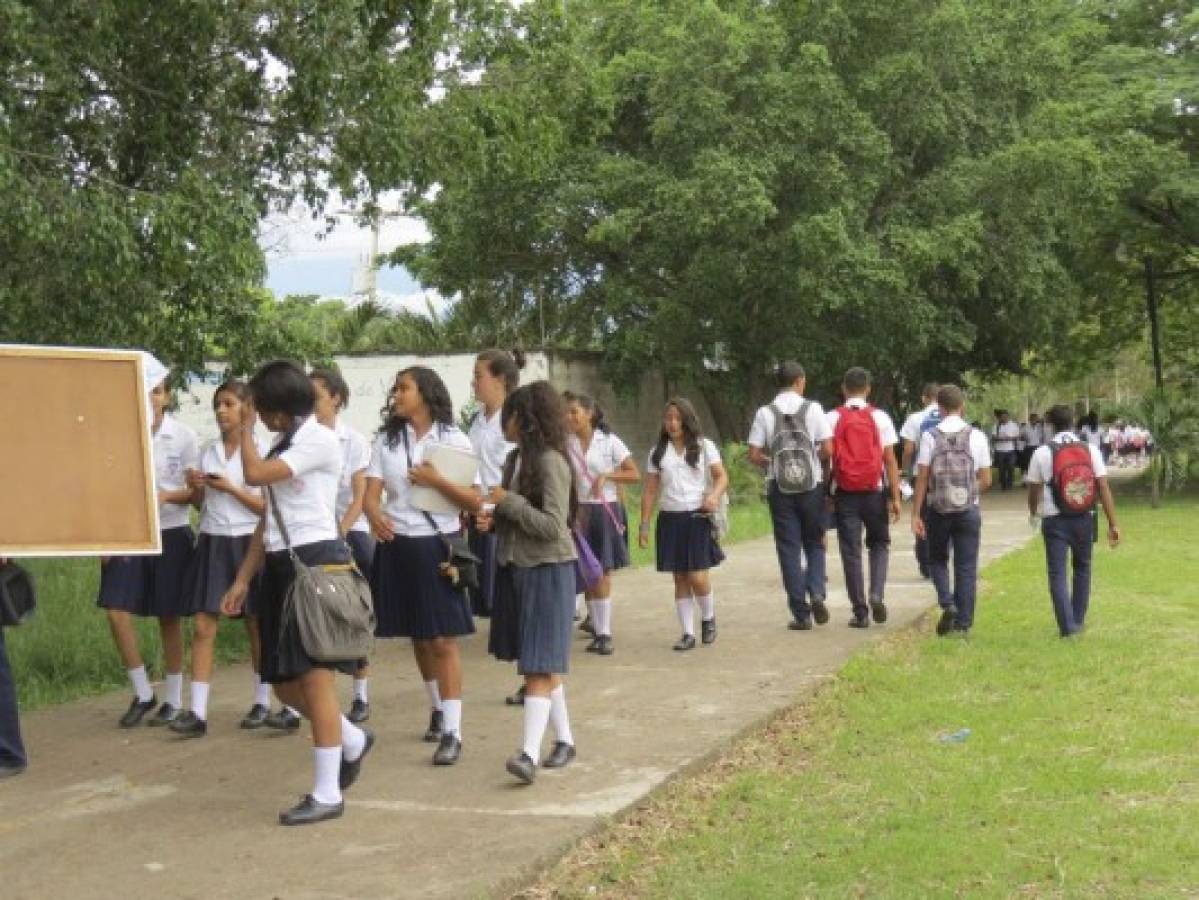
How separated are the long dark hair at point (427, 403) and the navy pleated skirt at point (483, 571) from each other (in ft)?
6.57

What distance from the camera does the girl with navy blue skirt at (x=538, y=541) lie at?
6.29m

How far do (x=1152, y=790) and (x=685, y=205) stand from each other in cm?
1754

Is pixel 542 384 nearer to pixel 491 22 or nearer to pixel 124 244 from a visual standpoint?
pixel 124 244

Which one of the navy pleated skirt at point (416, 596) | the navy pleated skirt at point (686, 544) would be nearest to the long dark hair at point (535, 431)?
the navy pleated skirt at point (416, 596)

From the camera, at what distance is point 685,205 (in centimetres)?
2277

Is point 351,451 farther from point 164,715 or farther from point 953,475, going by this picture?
point 953,475

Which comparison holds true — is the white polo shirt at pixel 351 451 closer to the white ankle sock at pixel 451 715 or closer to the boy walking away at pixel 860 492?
the white ankle sock at pixel 451 715

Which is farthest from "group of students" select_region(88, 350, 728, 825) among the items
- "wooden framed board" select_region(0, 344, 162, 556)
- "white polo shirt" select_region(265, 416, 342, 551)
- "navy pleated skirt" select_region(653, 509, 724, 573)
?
"navy pleated skirt" select_region(653, 509, 724, 573)

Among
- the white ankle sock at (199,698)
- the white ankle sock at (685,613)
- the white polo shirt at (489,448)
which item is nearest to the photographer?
the white ankle sock at (199,698)

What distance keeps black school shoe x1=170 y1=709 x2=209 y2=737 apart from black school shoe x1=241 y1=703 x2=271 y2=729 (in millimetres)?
255

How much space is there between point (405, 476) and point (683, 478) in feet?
11.2

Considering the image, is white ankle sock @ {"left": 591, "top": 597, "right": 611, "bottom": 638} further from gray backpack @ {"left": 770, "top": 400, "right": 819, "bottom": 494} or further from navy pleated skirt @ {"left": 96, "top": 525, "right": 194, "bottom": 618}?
navy pleated skirt @ {"left": 96, "top": 525, "right": 194, "bottom": 618}

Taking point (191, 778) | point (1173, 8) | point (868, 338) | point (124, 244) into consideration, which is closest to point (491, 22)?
point (124, 244)

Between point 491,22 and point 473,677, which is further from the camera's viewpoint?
point 491,22
